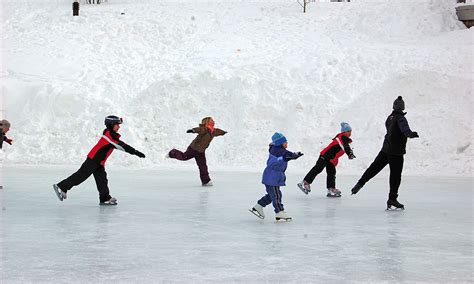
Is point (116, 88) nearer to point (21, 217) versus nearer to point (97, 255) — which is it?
point (21, 217)

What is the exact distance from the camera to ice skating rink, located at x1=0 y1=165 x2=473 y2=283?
19.6 ft

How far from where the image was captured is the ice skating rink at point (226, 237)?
5977mm

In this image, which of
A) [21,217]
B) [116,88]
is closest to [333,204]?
[21,217]

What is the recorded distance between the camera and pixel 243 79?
23109mm

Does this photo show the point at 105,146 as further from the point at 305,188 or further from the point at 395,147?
the point at 395,147

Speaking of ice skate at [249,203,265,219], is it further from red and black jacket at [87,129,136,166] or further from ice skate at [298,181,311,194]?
ice skate at [298,181,311,194]

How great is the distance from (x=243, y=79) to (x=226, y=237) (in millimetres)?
15501

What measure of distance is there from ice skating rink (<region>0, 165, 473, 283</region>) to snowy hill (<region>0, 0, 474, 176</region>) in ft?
21.9

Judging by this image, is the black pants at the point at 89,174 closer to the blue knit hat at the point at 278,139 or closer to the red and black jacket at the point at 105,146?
the red and black jacket at the point at 105,146

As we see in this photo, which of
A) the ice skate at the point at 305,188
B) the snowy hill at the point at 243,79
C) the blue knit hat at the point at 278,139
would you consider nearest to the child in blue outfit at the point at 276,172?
the blue knit hat at the point at 278,139

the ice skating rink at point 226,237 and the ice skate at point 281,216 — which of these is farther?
the ice skate at point 281,216

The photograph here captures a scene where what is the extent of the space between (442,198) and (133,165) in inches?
348

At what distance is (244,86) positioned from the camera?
22.8 metres

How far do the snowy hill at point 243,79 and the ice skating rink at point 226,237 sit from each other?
21.9 feet
